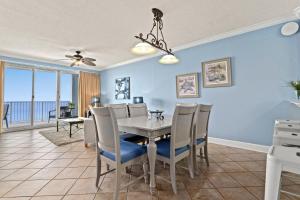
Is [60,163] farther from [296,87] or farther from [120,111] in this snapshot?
[296,87]

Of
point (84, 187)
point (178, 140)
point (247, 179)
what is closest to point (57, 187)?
point (84, 187)

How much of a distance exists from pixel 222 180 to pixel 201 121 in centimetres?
80

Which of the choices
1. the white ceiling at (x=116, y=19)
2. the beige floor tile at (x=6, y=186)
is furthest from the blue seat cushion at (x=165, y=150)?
the white ceiling at (x=116, y=19)

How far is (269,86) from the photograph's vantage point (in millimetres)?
2852

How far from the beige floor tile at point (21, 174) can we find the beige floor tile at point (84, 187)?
0.79 metres

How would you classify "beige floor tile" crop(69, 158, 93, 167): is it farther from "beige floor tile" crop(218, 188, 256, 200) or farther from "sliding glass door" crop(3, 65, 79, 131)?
"sliding glass door" crop(3, 65, 79, 131)

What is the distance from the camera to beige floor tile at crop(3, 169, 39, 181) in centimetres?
200

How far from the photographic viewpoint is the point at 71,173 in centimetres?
214

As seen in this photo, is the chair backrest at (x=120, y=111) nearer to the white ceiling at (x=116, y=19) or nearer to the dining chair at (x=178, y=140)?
the dining chair at (x=178, y=140)

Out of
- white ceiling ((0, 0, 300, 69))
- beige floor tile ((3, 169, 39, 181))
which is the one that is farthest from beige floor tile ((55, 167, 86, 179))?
white ceiling ((0, 0, 300, 69))

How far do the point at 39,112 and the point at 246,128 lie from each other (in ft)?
26.2

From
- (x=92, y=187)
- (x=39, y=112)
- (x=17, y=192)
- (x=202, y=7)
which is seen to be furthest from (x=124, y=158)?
Answer: (x=39, y=112)

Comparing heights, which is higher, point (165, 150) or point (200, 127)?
point (200, 127)

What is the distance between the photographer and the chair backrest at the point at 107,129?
1.50 metres
